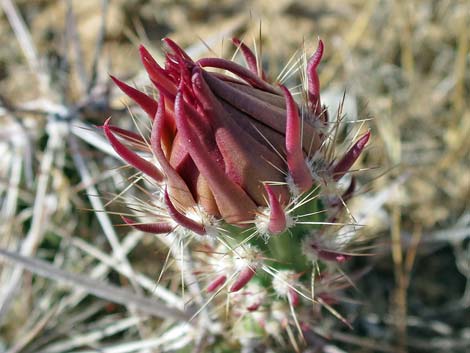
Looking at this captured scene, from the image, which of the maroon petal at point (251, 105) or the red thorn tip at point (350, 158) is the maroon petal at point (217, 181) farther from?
the red thorn tip at point (350, 158)

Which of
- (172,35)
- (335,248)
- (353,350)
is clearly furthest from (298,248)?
(172,35)

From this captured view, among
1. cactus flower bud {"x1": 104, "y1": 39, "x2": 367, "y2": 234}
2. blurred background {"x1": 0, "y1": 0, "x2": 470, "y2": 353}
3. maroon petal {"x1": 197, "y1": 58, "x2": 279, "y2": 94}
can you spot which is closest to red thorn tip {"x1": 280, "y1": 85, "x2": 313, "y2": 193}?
cactus flower bud {"x1": 104, "y1": 39, "x2": 367, "y2": 234}

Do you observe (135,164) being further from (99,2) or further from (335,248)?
→ (99,2)

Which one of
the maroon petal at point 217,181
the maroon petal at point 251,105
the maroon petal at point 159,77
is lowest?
the maroon petal at point 217,181

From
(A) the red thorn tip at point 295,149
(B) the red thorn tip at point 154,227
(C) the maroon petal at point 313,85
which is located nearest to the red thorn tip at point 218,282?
(B) the red thorn tip at point 154,227

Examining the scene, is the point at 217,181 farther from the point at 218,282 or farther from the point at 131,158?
the point at 218,282

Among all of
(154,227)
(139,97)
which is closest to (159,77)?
(139,97)
